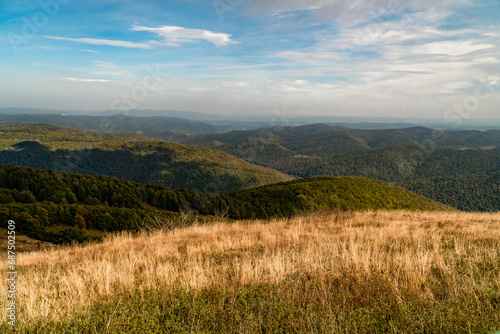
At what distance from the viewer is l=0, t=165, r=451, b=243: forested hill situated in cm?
1235

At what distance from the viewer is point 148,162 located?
17175cm

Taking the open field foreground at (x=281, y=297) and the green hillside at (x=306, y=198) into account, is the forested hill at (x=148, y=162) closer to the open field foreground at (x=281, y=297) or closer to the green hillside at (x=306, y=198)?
the green hillside at (x=306, y=198)

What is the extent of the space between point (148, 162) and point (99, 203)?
542ft

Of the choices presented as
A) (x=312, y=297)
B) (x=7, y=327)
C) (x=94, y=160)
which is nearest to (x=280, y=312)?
(x=312, y=297)

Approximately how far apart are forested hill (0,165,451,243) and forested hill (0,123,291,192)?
333 ft

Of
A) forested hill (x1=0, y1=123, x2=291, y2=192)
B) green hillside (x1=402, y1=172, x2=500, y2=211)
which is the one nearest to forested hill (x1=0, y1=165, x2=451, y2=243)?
forested hill (x1=0, y1=123, x2=291, y2=192)

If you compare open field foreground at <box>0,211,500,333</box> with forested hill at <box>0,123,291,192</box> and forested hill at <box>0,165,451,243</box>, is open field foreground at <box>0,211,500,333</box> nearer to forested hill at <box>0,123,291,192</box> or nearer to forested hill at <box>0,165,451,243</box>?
forested hill at <box>0,165,451,243</box>

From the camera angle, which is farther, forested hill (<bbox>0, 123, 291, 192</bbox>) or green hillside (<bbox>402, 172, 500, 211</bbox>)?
forested hill (<bbox>0, 123, 291, 192</bbox>)

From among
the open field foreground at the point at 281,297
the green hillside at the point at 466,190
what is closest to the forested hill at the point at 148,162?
the green hillside at the point at 466,190

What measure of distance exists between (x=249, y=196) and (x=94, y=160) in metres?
193

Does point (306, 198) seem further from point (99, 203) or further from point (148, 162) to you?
point (148, 162)

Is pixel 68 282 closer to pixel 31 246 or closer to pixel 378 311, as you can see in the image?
pixel 378 311

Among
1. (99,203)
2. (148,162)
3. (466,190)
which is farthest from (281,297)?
(148,162)

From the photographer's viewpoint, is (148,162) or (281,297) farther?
(148,162)
